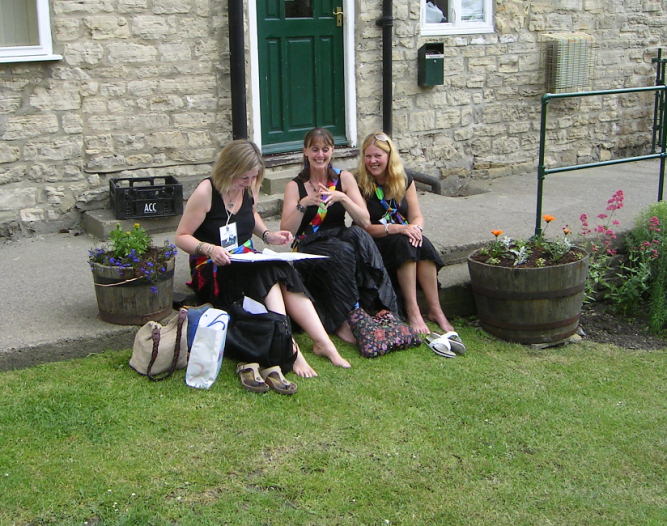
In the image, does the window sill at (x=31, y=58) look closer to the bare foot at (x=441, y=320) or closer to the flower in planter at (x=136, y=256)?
the flower in planter at (x=136, y=256)

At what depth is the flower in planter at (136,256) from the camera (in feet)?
15.6

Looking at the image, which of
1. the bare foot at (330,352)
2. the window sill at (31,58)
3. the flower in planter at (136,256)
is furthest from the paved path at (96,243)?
the window sill at (31,58)

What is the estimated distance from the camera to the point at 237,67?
7.25 meters

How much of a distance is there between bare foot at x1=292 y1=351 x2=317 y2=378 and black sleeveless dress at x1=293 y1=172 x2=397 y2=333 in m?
0.54

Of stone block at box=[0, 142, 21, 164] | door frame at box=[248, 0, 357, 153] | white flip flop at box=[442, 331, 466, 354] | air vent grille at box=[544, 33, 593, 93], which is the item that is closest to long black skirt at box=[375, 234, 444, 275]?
white flip flop at box=[442, 331, 466, 354]

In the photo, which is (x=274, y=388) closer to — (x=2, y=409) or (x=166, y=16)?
(x=2, y=409)

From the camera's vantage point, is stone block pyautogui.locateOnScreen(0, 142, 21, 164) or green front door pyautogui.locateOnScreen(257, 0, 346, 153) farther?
green front door pyautogui.locateOnScreen(257, 0, 346, 153)

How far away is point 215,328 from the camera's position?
448cm

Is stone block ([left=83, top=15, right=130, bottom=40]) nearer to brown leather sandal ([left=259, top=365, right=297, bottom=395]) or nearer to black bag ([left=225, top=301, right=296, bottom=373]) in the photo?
black bag ([left=225, top=301, right=296, bottom=373])

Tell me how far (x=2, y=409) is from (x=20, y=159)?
9.75ft

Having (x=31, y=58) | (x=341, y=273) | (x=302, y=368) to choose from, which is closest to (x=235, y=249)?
(x=341, y=273)

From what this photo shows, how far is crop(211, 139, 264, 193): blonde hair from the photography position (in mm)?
4906

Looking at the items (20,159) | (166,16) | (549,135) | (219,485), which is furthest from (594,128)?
(219,485)

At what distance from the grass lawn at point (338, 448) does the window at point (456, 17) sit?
4.62m
